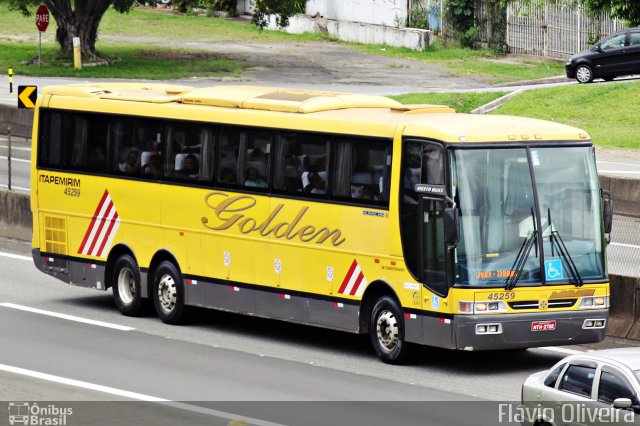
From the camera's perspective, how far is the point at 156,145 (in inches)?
839

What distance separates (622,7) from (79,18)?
21.8 metres

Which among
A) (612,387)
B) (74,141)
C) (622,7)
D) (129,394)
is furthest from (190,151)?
(622,7)

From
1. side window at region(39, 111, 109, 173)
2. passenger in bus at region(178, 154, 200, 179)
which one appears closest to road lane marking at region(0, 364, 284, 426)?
passenger in bus at region(178, 154, 200, 179)

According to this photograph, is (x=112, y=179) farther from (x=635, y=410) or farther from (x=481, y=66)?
(x=481, y=66)

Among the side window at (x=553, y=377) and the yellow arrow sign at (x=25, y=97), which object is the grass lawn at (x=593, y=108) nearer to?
the yellow arrow sign at (x=25, y=97)

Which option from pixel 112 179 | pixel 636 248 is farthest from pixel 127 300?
pixel 636 248

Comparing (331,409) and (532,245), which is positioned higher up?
(532,245)

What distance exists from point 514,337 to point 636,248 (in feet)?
23.3

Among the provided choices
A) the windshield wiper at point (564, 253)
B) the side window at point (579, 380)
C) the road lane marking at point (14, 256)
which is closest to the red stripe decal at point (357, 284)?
the windshield wiper at point (564, 253)

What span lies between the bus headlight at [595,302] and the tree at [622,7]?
29.7 metres

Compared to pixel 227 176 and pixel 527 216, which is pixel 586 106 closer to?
pixel 227 176

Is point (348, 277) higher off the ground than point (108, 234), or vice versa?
point (108, 234)

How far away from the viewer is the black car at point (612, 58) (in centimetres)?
4547

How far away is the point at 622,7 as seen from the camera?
151 feet
